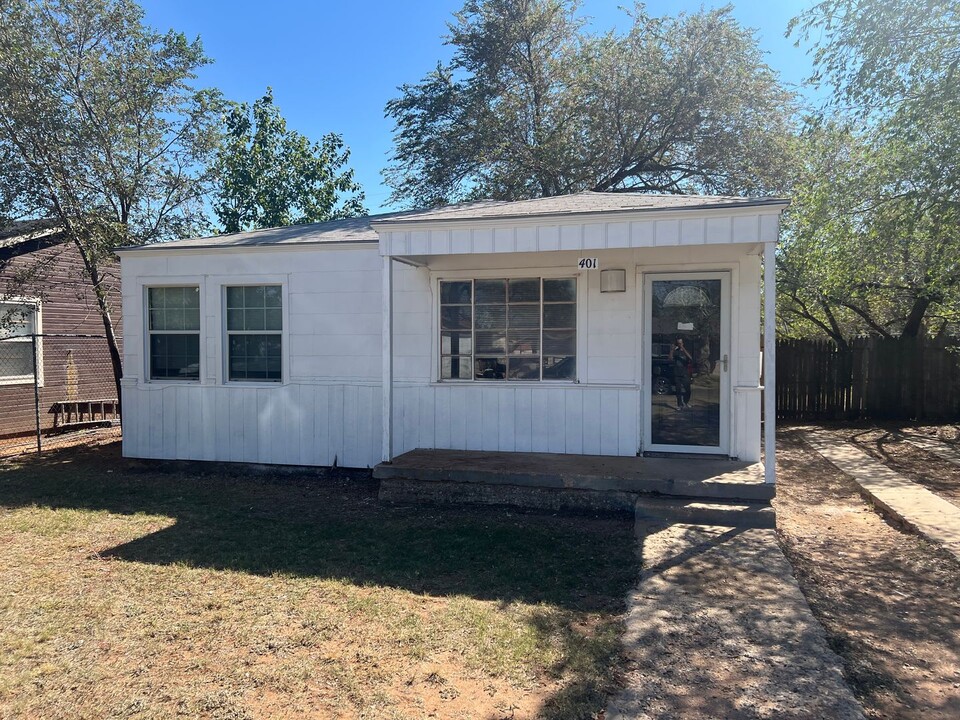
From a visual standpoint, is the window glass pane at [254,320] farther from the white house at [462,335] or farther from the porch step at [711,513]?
the porch step at [711,513]

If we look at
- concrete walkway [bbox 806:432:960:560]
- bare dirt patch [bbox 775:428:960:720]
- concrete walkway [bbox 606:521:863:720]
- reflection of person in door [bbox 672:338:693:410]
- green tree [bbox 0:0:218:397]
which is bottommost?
bare dirt patch [bbox 775:428:960:720]

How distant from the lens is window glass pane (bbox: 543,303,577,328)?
745cm

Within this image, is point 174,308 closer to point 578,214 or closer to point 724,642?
point 578,214

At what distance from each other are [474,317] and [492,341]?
346 millimetres

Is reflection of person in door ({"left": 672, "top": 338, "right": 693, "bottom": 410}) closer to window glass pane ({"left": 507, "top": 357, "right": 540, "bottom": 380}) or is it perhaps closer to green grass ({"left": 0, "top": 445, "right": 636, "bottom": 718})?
window glass pane ({"left": 507, "top": 357, "right": 540, "bottom": 380})

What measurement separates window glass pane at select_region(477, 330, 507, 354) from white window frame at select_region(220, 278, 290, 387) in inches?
96.0

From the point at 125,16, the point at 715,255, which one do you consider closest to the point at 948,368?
the point at 715,255

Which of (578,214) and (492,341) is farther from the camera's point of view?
(492,341)

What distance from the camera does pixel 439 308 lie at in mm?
7789

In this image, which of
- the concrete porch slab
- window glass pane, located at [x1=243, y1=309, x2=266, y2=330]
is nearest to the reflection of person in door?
the concrete porch slab

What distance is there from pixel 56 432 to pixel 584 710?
12733 mm

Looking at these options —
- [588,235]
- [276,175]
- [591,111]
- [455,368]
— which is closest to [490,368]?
[455,368]

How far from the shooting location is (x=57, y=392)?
13133 mm

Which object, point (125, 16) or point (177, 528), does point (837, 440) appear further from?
point (125, 16)
